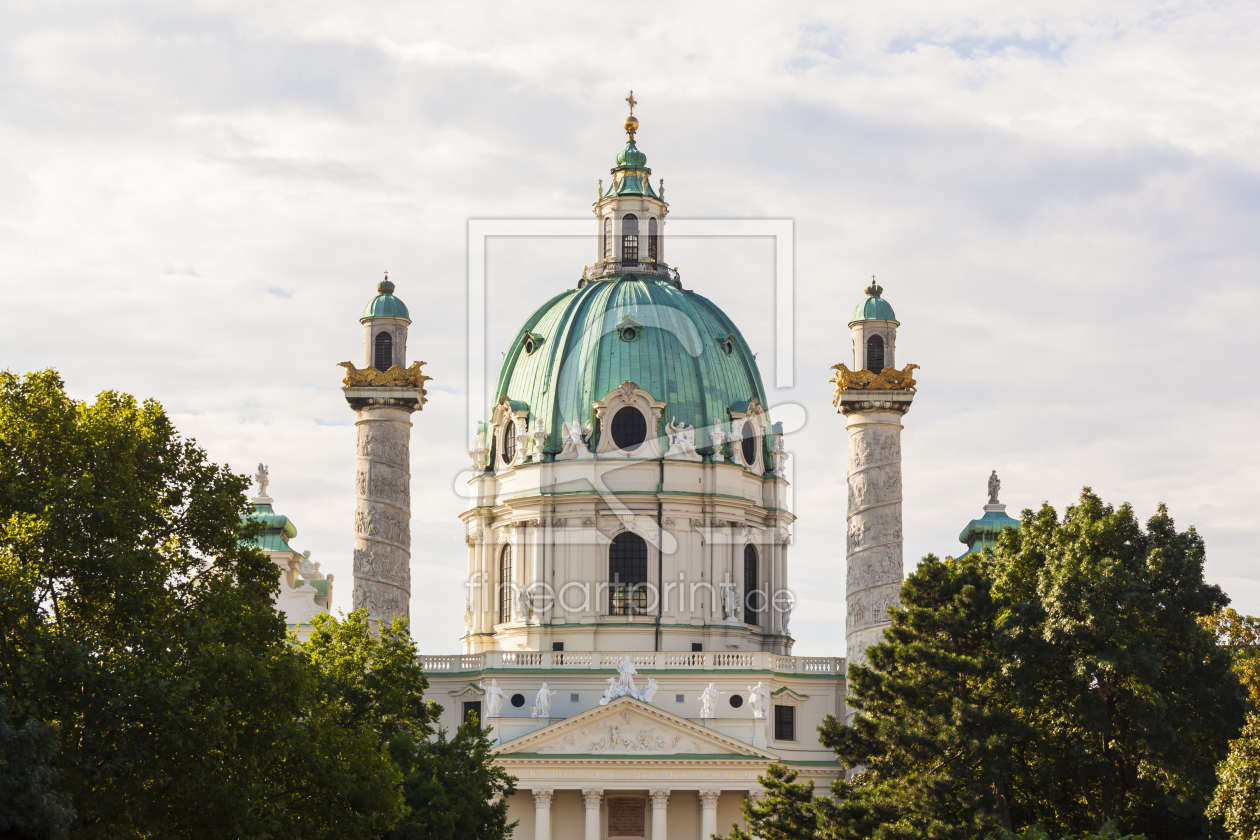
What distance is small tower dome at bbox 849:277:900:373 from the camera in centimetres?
7619

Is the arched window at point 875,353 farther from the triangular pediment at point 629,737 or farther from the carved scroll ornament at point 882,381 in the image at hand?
the triangular pediment at point 629,737

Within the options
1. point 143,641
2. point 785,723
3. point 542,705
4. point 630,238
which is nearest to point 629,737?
point 542,705

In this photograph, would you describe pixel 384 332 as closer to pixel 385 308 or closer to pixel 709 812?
pixel 385 308

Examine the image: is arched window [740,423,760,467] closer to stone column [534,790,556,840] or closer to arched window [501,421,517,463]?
arched window [501,421,517,463]

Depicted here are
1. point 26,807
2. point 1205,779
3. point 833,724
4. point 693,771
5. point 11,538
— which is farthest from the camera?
point 693,771

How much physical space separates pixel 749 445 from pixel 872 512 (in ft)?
44.3

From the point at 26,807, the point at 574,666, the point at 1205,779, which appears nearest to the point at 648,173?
the point at 574,666

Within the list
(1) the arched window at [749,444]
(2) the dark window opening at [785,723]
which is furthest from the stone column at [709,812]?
(1) the arched window at [749,444]

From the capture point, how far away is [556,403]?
85375 mm

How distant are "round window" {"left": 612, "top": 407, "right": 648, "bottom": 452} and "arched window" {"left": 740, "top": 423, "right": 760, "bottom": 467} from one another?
539 centimetres

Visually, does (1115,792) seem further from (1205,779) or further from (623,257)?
(623,257)

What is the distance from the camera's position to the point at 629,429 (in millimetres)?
83875

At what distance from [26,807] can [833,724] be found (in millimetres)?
28371

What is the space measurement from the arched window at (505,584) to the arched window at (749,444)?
11.8 metres
